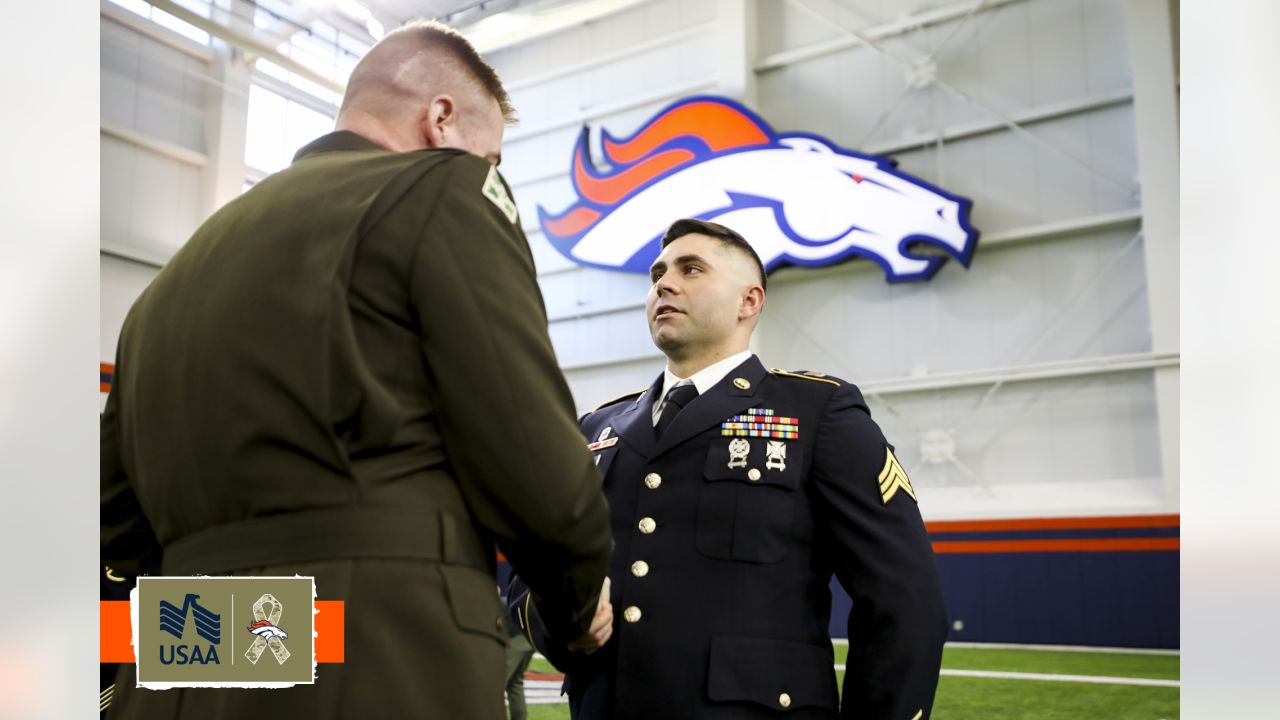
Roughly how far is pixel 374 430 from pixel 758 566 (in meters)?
0.98

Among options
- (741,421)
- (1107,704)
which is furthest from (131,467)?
(1107,704)

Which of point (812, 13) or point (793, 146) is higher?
point (812, 13)

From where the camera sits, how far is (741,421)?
191cm

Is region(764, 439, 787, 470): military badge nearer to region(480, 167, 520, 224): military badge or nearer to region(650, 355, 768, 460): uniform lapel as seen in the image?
region(650, 355, 768, 460): uniform lapel

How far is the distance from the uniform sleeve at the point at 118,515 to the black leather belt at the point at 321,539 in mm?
259

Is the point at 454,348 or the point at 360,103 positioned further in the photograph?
the point at 360,103

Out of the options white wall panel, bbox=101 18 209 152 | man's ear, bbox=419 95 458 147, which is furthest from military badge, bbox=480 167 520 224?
white wall panel, bbox=101 18 209 152

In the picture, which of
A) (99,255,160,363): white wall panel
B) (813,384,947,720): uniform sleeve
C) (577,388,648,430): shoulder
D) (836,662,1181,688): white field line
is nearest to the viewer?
(813,384,947,720): uniform sleeve

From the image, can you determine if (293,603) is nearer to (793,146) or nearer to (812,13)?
(793,146)

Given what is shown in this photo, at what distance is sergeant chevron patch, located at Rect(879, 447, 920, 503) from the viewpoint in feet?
5.82

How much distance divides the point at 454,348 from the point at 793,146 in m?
9.26

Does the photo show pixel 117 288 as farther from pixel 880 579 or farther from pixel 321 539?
pixel 321 539

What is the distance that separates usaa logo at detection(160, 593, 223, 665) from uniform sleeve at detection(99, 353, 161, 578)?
0.30 metres

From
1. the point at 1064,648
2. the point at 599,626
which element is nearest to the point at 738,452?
the point at 599,626
